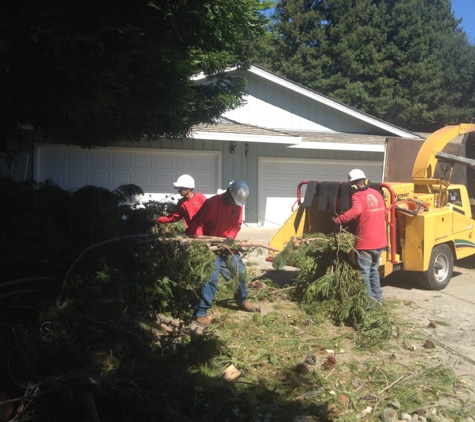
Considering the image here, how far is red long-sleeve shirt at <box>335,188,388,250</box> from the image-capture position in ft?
23.2

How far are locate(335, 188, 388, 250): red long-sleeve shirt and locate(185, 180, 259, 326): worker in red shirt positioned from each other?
141 cm

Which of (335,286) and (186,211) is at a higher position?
(186,211)

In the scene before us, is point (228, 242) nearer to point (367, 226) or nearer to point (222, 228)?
point (222, 228)

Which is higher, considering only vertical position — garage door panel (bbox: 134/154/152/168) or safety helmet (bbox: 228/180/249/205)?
garage door panel (bbox: 134/154/152/168)

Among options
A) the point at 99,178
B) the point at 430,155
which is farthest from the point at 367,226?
the point at 99,178

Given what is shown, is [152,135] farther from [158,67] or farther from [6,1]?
[6,1]

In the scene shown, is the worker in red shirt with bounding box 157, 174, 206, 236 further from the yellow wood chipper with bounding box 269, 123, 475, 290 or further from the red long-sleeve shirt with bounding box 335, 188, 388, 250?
the red long-sleeve shirt with bounding box 335, 188, 388, 250

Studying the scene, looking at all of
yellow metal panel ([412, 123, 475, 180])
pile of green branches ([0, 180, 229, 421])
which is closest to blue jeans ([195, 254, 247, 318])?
pile of green branches ([0, 180, 229, 421])

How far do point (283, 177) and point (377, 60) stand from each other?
18817 millimetres

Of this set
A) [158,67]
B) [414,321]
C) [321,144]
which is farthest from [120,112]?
[321,144]

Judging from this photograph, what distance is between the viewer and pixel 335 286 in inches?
274

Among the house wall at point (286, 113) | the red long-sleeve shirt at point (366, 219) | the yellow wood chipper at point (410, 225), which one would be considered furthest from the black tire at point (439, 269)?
the house wall at point (286, 113)

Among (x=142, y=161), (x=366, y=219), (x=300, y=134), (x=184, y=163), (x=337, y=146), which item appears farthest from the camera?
(x=300, y=134)

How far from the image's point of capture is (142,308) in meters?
5.38
